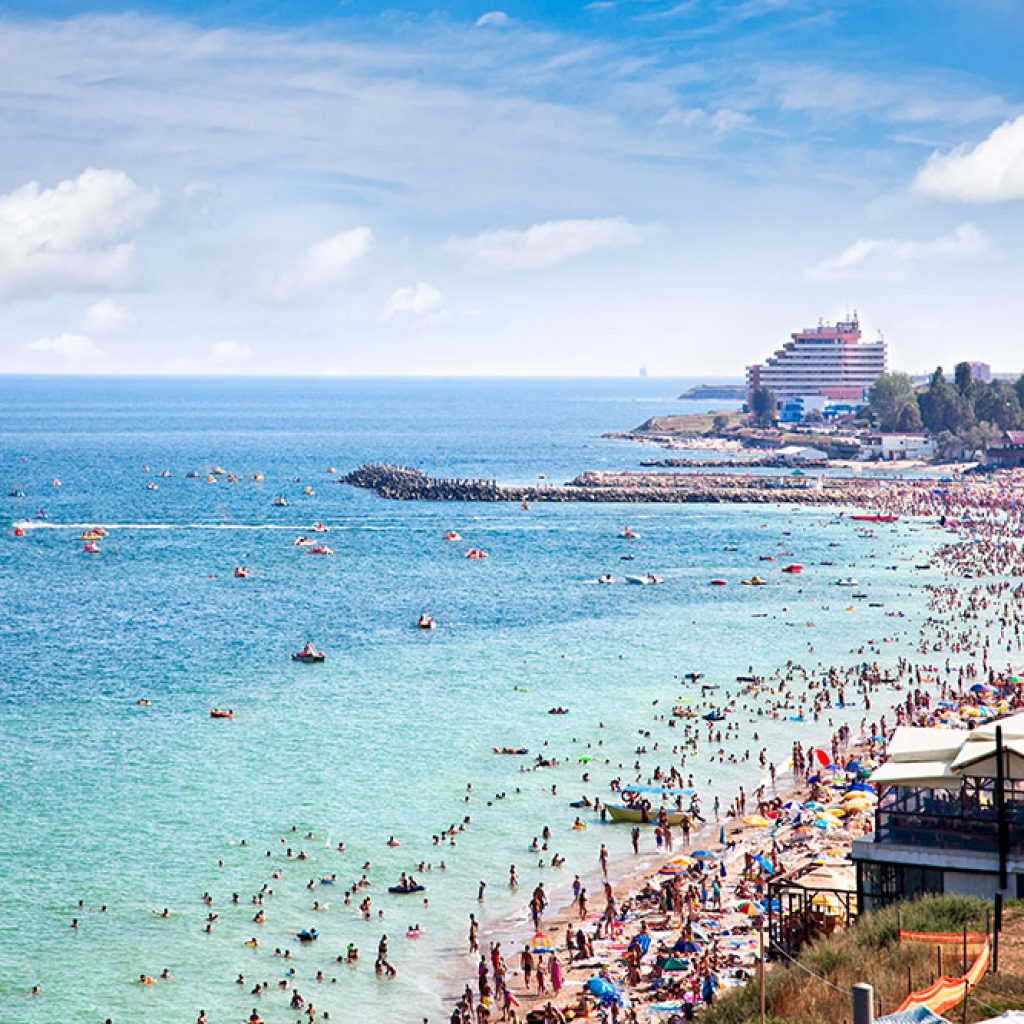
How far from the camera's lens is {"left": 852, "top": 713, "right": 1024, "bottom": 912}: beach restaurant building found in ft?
78.7

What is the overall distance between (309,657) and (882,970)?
53.0 m

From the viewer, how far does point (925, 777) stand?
81.8ft

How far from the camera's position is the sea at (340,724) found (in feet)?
122

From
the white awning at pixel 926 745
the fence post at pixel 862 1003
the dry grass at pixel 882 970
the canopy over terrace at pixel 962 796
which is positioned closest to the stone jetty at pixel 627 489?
the white awning at pixel 926 745

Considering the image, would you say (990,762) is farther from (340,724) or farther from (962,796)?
(340,724)

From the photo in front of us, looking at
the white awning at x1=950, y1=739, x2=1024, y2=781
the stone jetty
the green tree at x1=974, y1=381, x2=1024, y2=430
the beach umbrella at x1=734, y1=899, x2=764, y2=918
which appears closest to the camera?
the white awning at x1=950, y1=739, x2=1024, y2=781

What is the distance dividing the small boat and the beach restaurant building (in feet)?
157

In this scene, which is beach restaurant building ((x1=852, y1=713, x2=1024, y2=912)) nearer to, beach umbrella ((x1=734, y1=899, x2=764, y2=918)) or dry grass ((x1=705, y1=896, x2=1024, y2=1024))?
dry grass ((x1=705, y1=896, x2=1024, y2=1024))

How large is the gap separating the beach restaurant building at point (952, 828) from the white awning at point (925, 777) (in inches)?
0.7

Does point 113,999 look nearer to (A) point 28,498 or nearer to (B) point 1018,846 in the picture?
(B) point 1018,846

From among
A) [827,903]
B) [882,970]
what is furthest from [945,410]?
[882,970]

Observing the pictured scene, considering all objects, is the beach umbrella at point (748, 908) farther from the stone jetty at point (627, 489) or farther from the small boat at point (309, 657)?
the stone jetty at point (627, 489)

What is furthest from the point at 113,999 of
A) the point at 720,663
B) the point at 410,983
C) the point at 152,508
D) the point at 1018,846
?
the point at 152,508

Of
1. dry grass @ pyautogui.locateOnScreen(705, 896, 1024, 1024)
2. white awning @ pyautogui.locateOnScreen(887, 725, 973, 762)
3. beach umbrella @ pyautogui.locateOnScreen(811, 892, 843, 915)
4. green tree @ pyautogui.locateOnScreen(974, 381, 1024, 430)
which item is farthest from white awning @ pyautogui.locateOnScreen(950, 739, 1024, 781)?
green tree @ pyautogui.locateOnScreen(974, 381, 1024, 430)
